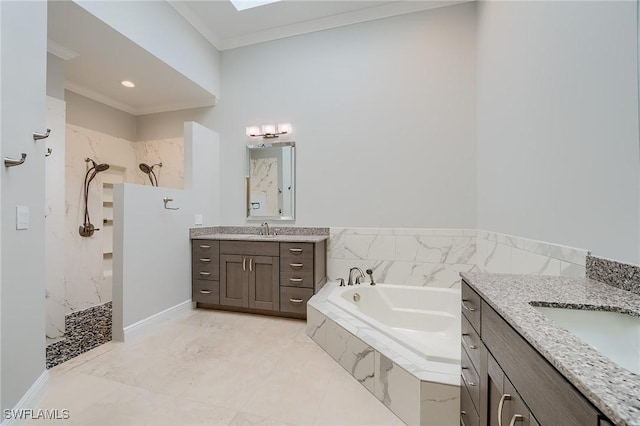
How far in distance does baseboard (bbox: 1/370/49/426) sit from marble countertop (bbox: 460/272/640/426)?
2.17 m

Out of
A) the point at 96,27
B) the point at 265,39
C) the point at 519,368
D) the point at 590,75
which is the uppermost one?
the point at 265,39

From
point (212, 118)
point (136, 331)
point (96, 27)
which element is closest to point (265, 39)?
point (212, 118)

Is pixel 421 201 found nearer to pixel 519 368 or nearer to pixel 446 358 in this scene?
pixel 446 358

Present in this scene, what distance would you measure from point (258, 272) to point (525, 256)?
231 centimetres

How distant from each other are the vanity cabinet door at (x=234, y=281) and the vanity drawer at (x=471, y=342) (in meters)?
2.23

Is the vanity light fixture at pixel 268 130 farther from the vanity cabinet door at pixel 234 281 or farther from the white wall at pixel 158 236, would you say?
the vanity cabinet door at pixel 234 281

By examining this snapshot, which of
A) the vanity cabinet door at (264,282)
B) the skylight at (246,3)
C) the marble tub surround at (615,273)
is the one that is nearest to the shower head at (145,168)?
the vanity cabinet door at (264,282)

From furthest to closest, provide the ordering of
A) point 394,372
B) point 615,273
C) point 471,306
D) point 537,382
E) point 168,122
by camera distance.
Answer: point 168,122 → point 394,372 → point 471,306 → point 615,273 → point 537,382

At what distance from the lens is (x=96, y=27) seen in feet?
7.26

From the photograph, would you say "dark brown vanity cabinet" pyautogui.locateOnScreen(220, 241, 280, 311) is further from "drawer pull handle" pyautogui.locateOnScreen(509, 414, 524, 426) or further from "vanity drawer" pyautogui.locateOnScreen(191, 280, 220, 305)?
"drawer pull handle" pyautogui.locateOnScreen(509, 414, 524, 426)

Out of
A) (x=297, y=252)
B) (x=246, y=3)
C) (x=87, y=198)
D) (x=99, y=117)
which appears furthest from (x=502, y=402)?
(x=99, y=117)

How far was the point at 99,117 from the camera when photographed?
357 centimetres

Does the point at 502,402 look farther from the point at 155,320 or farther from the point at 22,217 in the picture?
the point at 155,320

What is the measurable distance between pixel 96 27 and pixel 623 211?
352 centimetres
